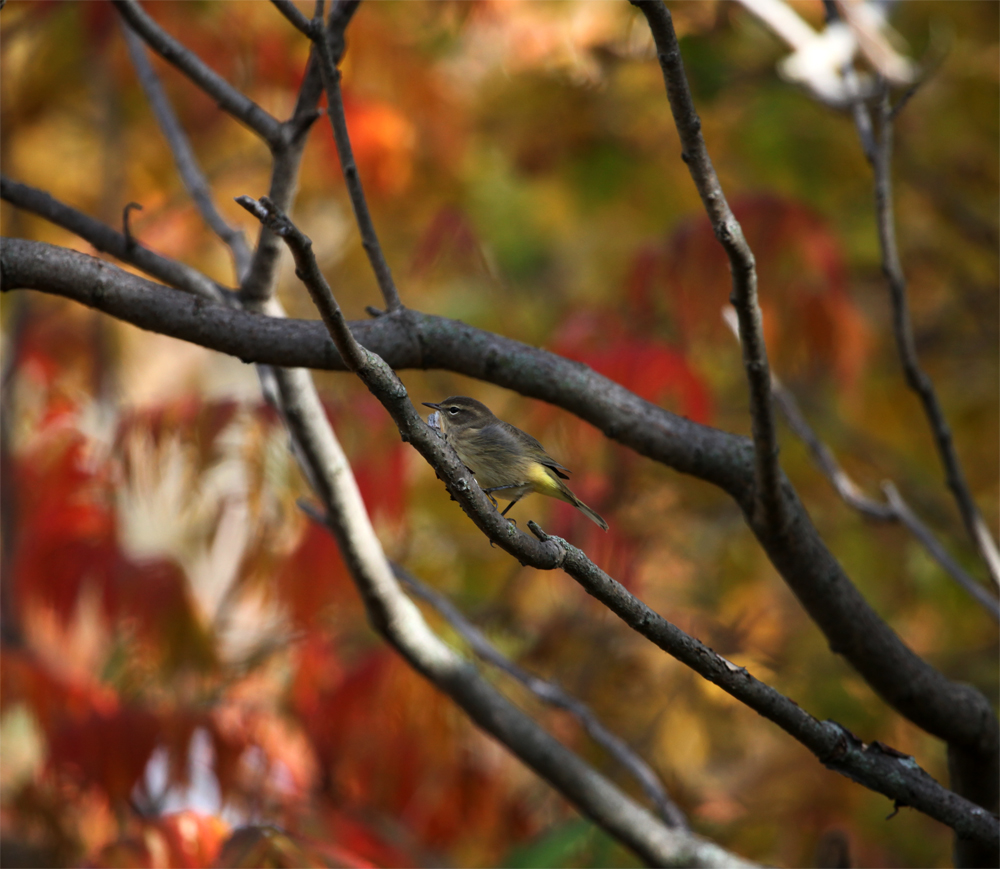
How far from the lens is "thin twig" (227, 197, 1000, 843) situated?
1.41 meters

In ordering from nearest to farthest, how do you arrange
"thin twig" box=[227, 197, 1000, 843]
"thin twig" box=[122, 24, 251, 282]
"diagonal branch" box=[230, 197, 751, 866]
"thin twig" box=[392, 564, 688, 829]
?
"thin twig" box=[227, 197, 1000, 843]
"diagonal branch" box=[230, 197, 751, 866]
"thin twig" box=[392, 564, 688, 829]
"thin twig" box=[122, 24, 251, 282]

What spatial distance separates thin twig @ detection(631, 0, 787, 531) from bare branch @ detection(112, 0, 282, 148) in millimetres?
1154

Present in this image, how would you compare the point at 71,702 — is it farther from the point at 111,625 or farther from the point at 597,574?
the point at 597,574

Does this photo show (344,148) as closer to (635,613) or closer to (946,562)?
(635,613)

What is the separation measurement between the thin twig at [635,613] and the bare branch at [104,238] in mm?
1103

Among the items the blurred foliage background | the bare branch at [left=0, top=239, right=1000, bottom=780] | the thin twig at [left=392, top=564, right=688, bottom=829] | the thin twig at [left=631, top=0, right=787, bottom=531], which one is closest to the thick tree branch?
the bare branch at [left=0, top=239, right=1000, bottom=780]

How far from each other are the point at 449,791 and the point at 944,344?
3.70 meters

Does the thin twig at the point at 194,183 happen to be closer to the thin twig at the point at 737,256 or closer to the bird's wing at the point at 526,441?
the bird's wing at the point at 526,441

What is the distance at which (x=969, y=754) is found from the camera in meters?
2.52

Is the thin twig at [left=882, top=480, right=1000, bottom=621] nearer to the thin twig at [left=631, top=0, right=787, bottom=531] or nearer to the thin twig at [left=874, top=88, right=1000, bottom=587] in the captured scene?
the thin twig at [left=874, top=88, right=1000, bottom=587]

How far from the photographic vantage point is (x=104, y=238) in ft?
8.04

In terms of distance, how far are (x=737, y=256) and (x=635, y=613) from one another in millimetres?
815

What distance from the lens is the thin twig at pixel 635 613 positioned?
141 cm

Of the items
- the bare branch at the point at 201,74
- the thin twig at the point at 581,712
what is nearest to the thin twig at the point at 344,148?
the bare branch at the point at 201,74
